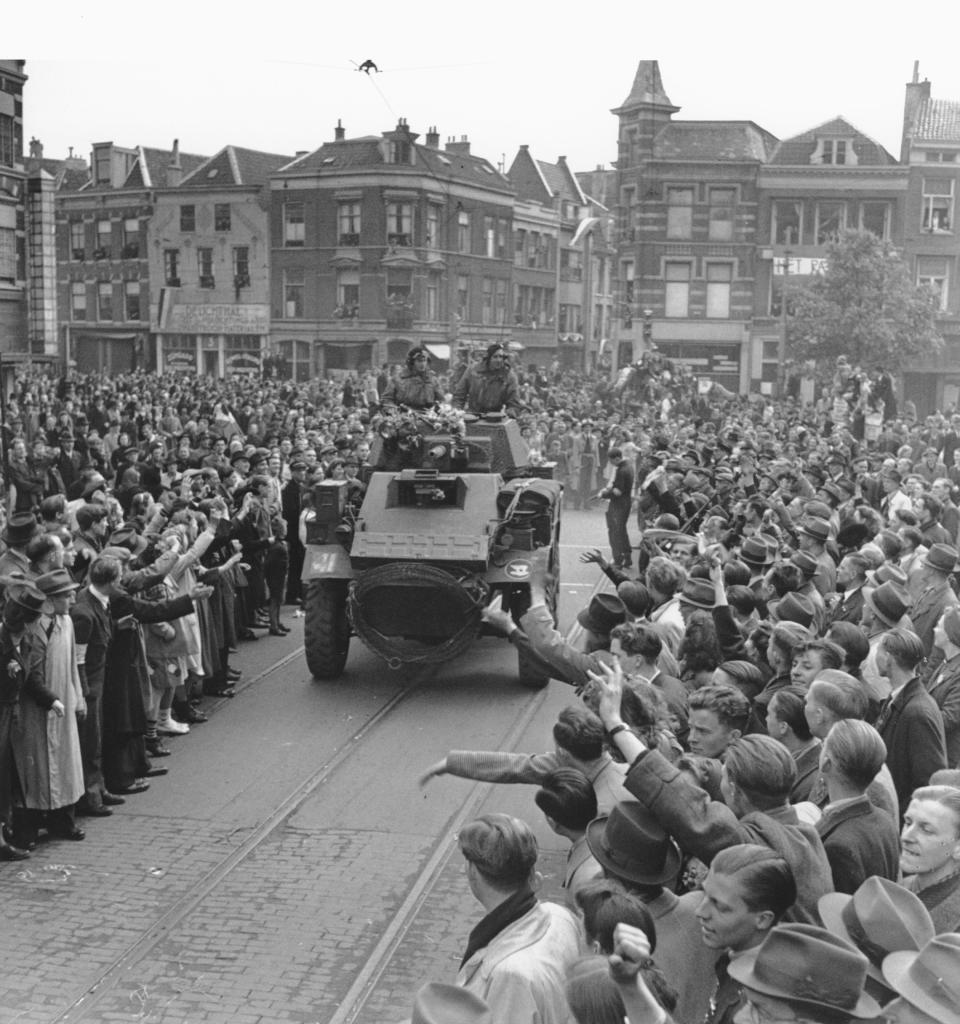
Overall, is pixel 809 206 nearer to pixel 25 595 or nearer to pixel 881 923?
pixel 25 595

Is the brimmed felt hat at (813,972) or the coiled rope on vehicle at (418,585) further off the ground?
the brimmed felt hat at (813,972)

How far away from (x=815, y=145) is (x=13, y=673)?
3721 centimetres

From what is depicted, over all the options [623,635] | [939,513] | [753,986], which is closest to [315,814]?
[623,635]

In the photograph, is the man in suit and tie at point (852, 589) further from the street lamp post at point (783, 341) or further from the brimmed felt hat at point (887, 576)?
the street lamp post at point (783, 341)

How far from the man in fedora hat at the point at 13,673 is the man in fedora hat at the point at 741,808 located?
13.4ft

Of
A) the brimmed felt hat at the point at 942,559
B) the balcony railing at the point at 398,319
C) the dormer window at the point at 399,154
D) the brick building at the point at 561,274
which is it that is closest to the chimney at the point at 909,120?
the brick building at the point at 561,274

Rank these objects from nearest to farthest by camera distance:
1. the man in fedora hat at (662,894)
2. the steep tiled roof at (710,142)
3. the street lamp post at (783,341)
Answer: the man in fedora hat at (662,894) → the street lamp post at (783,341) → the steep tiled roof at (710,142)

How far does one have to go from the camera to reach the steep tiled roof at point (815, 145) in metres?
38.7

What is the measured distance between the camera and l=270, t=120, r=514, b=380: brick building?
1678 inches

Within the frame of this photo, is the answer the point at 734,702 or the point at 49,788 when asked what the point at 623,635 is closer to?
the point at 734,702

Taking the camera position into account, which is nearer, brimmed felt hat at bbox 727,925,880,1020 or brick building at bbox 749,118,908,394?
brimmed felt hat at bbox 727,925,880,1020

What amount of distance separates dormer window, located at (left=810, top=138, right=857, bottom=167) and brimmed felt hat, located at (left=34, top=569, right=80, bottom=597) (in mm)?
35875

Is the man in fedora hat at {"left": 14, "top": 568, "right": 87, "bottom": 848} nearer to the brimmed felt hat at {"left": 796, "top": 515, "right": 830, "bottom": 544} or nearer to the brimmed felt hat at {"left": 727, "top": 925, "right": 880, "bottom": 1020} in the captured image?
the brimmed felt hat at {"left": 727, "top": 925, "right": 880, "bottom": 1020}

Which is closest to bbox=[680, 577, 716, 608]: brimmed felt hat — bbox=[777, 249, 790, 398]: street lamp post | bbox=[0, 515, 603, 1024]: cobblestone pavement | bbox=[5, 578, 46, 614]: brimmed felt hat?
bbox=[0, 515, 603, 1024]: cobblestone pavement
